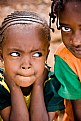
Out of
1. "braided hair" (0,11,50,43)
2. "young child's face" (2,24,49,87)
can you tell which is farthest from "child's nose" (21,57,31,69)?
"braided hair" (0,11,50,43)

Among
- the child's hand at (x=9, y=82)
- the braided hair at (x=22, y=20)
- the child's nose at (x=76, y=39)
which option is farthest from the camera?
the child's hand at (x=9, y=82)

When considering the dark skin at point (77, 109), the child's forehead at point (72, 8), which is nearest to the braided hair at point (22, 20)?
the child's forehead at point (72, 8)

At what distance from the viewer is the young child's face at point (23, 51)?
148 centimetres

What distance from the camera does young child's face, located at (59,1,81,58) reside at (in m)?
1.42

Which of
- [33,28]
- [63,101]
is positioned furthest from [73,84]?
[33,28]

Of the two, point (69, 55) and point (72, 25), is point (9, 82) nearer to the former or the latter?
point (69, 55)

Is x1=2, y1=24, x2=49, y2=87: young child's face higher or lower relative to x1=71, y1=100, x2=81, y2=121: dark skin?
higher

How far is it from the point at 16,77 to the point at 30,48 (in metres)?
0.13

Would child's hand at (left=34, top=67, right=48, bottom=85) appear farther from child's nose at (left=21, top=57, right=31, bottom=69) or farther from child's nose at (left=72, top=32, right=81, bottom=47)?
child's nose at (left=72, top=32, right=81, bottom=47)

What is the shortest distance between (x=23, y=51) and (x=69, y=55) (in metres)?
0.23

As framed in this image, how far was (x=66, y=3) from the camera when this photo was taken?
145 centimetres

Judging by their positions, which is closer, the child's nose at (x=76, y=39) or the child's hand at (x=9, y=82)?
the child's nose at (x=76, y=39)

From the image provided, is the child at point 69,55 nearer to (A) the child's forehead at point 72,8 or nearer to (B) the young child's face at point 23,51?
(A) the child's forehead at point 72,8

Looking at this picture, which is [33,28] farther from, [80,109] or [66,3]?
[80,109]
